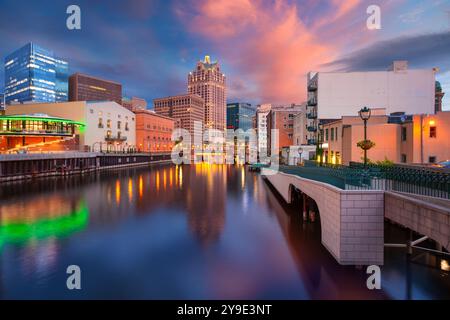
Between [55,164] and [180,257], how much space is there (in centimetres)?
5554

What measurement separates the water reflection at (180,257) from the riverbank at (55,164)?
2349 centimetres

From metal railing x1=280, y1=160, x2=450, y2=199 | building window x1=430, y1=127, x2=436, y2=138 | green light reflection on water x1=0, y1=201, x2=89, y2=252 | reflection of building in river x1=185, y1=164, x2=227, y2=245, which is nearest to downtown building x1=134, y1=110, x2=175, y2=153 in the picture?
reflection of building in river x1=185, y1=164, x2=227, y2=245

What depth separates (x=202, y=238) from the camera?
19.7 metres

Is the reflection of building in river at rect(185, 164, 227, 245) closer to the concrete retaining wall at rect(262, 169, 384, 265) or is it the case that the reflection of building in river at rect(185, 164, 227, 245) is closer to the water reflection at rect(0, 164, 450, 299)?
the water reflection at rect(0, 164, 450, 299)

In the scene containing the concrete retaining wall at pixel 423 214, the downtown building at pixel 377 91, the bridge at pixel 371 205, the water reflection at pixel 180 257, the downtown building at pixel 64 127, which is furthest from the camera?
the downtown building at pixel 64 127

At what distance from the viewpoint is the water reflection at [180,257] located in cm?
1223

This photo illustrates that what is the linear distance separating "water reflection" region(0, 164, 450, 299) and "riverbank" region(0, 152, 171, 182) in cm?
2349

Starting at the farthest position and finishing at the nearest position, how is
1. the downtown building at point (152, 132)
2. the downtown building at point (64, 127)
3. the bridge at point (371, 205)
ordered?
the downtown building at point (152, 132) → the downtown building at point (64, 127) → the bridge at point (371, 205)

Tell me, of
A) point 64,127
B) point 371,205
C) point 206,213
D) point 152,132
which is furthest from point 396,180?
point 152,132

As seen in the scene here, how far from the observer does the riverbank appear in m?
47.1

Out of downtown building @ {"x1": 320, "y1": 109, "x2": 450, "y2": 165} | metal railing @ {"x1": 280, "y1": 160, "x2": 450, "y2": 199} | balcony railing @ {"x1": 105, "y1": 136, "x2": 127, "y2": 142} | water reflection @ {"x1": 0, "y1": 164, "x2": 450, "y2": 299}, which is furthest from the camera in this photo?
balcony railing @ {"x1": 105, "y1": 136, "x2": 127, "y2": 142}

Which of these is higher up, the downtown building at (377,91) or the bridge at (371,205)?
the downtown building at (377,91)

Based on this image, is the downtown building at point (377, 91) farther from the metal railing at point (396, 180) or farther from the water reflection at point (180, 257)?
the metal railing at point (396, 180)

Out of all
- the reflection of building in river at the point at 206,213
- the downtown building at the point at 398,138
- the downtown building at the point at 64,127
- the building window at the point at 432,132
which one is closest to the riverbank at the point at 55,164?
the downtown building at the point at 64,127
